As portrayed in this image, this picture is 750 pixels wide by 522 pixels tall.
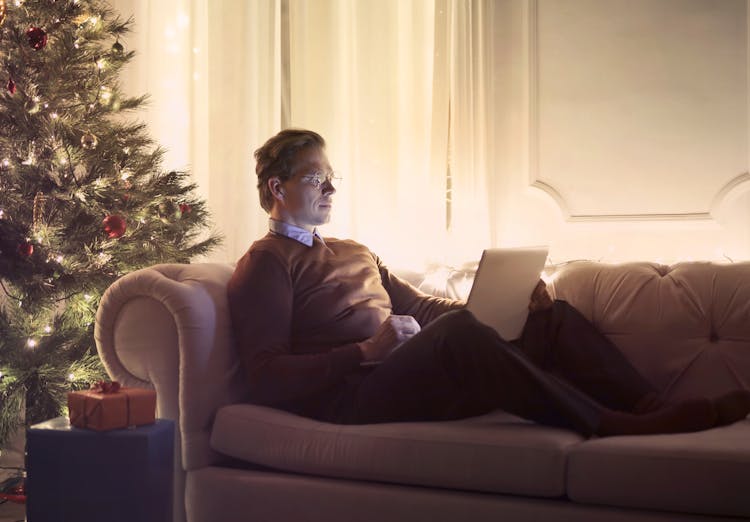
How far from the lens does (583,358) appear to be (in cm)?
233

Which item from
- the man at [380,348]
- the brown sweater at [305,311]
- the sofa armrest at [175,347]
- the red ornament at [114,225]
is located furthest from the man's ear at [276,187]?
the red ornament at [114,225]

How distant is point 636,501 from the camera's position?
69.7 inches

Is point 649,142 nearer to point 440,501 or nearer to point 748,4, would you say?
point 748,4

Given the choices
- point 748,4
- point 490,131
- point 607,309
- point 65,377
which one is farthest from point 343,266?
point 748,4

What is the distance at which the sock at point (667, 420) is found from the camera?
6.41ft

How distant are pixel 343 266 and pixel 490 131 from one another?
1.15 m

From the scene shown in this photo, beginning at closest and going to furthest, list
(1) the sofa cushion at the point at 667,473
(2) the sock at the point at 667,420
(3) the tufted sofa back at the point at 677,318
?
(1) the sofa cushion at the point at 667,473 → (2) the sock at the point at 667,420 → (3) the tufted sofa back at the point at 677,318

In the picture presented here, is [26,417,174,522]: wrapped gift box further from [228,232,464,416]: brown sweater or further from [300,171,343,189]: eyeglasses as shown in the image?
[300,171,343,189]: eyeglasses

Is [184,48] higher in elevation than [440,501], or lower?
higher

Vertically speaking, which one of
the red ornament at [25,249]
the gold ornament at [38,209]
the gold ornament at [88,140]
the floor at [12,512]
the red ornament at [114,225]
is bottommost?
the floor at [12,512]

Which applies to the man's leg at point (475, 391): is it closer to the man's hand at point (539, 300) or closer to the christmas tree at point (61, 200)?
the man's hand at point (539, 300)

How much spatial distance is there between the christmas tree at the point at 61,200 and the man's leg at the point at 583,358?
1.19 meters

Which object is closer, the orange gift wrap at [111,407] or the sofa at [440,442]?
the sofa at [440,442]

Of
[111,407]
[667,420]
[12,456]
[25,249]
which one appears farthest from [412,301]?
[12,456]
